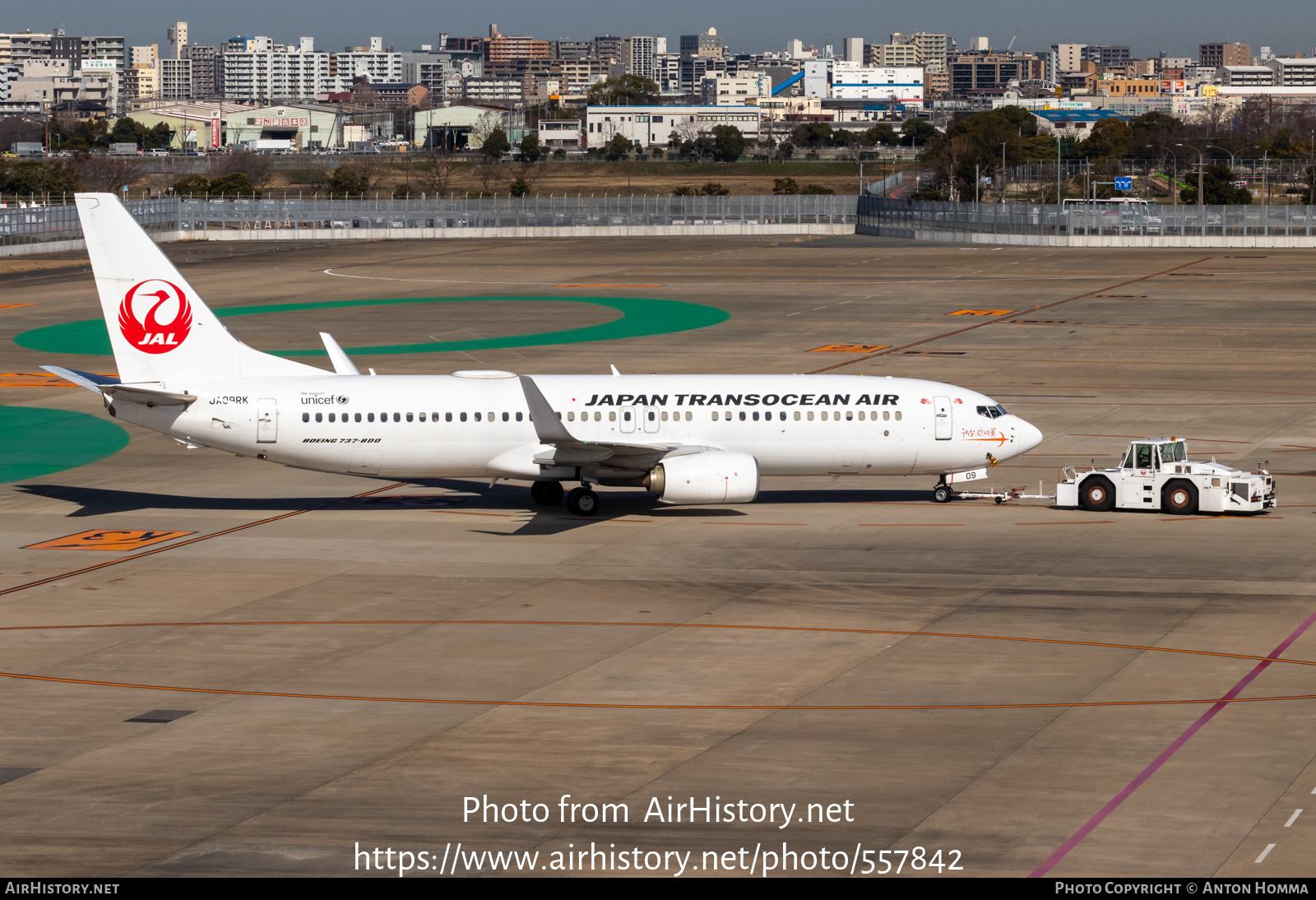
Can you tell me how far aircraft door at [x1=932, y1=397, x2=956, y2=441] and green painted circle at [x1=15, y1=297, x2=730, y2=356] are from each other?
46.8 m

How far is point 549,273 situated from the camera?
467ft

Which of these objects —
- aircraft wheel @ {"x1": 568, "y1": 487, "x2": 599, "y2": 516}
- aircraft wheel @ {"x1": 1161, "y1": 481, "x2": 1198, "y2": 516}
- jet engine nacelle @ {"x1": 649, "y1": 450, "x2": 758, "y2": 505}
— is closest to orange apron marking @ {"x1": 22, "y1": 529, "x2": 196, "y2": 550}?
aircraft wheel @ {"x1": 568, "y1": 487, "x2": 599, "y2": 516}

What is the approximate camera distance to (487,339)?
9962 cm

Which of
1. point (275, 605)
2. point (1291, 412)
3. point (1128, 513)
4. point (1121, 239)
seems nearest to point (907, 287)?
point (1121, 239)

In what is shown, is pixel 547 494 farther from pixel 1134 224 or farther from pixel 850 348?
pixel 1134 224

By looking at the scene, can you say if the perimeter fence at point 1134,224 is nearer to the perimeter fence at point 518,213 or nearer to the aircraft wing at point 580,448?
the perimeter fence at point 518,213

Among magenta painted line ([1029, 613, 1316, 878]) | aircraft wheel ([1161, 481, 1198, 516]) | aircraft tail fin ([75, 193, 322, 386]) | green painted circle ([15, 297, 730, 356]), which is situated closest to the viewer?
magenta painted line ([1029, 613, 1316, 878])

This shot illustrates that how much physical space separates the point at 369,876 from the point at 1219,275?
121 metres

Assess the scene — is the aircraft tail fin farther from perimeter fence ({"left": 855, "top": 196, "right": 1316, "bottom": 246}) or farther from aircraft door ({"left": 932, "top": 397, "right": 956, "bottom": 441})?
perimeter fence ({"left": 855, "top": 196, "right": 1316, "bottom": 246})

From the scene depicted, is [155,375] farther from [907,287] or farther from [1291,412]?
[907,287]

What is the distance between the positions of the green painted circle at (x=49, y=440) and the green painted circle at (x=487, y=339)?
56.9 feet

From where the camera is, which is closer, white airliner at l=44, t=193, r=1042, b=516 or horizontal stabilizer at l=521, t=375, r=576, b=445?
horizontal stabilizer at l=521, t=375, r=576, b=445

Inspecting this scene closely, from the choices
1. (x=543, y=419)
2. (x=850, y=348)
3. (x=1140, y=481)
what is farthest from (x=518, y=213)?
(x=1140, y=481)

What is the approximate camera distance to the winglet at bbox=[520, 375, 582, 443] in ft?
162
